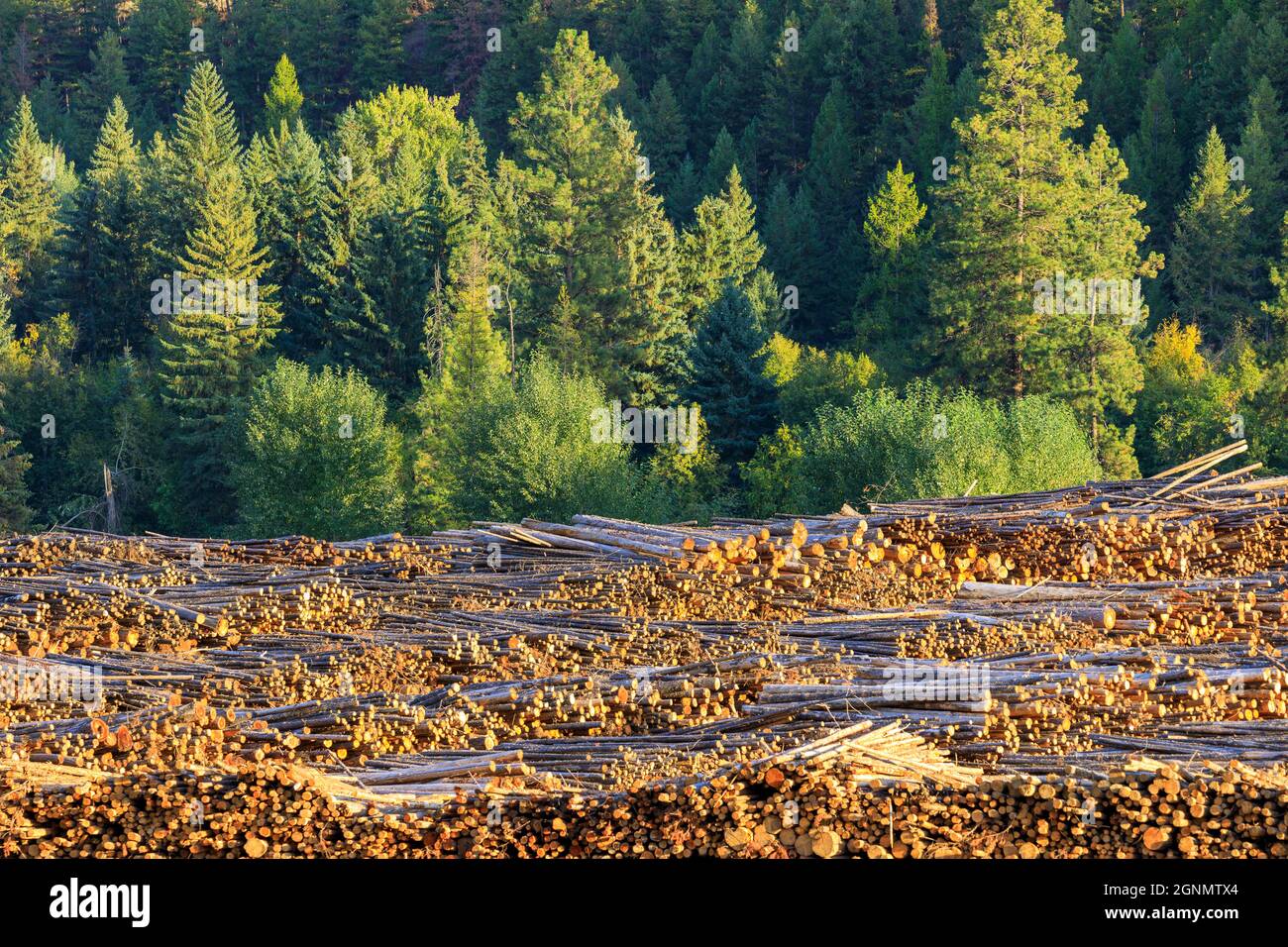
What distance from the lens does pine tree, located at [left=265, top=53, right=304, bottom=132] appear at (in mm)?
113875

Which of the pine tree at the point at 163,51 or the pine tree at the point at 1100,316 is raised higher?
the pine tree at the point at 163,51

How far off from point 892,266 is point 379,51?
5513 cm

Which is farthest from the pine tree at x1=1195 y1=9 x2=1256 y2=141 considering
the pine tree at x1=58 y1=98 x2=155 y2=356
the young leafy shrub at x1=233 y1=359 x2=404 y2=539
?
the pine tree at x1=58 y1=98 x2=155 y2=356

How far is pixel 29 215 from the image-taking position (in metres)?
92.7

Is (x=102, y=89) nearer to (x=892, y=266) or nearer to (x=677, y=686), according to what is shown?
(x=892, y=266)

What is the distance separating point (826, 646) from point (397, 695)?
128 inches

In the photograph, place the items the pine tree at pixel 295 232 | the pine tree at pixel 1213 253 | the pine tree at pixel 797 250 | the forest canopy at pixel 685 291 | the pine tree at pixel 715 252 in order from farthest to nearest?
the pine tree at pixel 797 250, the pine tree at pixel 715 252, the pine tree at pixel 295 232, the pine tree at pixel 1213 253, the forest canopy at pixel 685 291

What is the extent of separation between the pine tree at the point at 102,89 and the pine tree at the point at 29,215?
61.0ft

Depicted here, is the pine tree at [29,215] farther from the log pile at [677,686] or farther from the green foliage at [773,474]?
the log pile at [677,686]

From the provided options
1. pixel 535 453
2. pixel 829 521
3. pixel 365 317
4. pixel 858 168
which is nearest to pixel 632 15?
pixel 858 168

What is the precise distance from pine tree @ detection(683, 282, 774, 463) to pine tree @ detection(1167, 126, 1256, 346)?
2208cm

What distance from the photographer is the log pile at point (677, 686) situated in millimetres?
10695

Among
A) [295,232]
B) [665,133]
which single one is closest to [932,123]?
[665,133]

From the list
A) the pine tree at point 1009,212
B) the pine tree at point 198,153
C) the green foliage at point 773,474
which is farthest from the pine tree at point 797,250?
the green foliage at point 773,474
